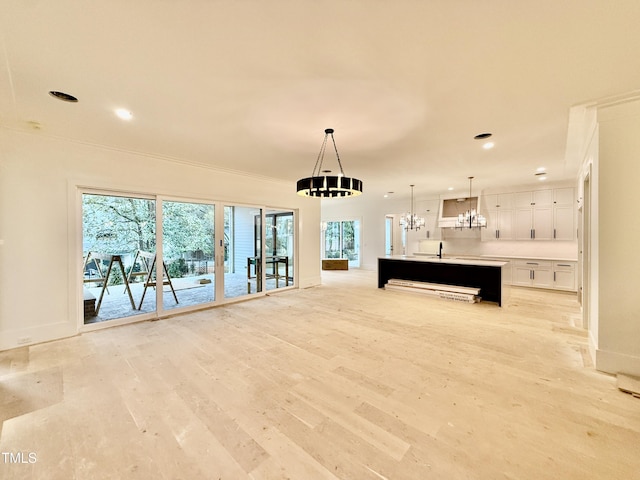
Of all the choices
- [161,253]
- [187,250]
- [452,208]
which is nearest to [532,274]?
[452,208]

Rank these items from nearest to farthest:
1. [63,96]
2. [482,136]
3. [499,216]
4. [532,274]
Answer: [63,96], [482,136], [532,274], [499,216]

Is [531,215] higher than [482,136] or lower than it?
lower

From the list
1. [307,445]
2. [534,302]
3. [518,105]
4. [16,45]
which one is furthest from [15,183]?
[534,302]

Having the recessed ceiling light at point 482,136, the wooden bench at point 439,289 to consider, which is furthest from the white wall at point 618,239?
the wooden bench at point 439,289

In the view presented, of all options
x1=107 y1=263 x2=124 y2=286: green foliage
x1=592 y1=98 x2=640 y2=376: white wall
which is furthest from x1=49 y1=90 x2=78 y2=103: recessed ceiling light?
x1=592 y1=98 x2=640 y2=376: white wall

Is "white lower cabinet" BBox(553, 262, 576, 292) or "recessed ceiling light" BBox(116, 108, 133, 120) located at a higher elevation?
"recessed ceiling light" BBox(116, 108, 133, 120)

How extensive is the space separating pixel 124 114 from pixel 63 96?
506 mm

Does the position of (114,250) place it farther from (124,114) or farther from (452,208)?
(452,208)

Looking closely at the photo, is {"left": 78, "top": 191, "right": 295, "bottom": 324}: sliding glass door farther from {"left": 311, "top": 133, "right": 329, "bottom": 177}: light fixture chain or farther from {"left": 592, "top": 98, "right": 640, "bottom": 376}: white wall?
{"left": 592, "top": 98, "right": 640, "bottom": 376}: white wall

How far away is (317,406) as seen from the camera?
2240mm

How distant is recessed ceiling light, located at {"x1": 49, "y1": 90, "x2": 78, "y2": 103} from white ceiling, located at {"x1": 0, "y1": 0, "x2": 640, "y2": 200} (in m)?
0.08

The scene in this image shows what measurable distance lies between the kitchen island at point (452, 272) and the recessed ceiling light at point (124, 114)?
19.9 feet

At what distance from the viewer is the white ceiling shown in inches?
67.8

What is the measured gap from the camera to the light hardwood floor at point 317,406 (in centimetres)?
167
